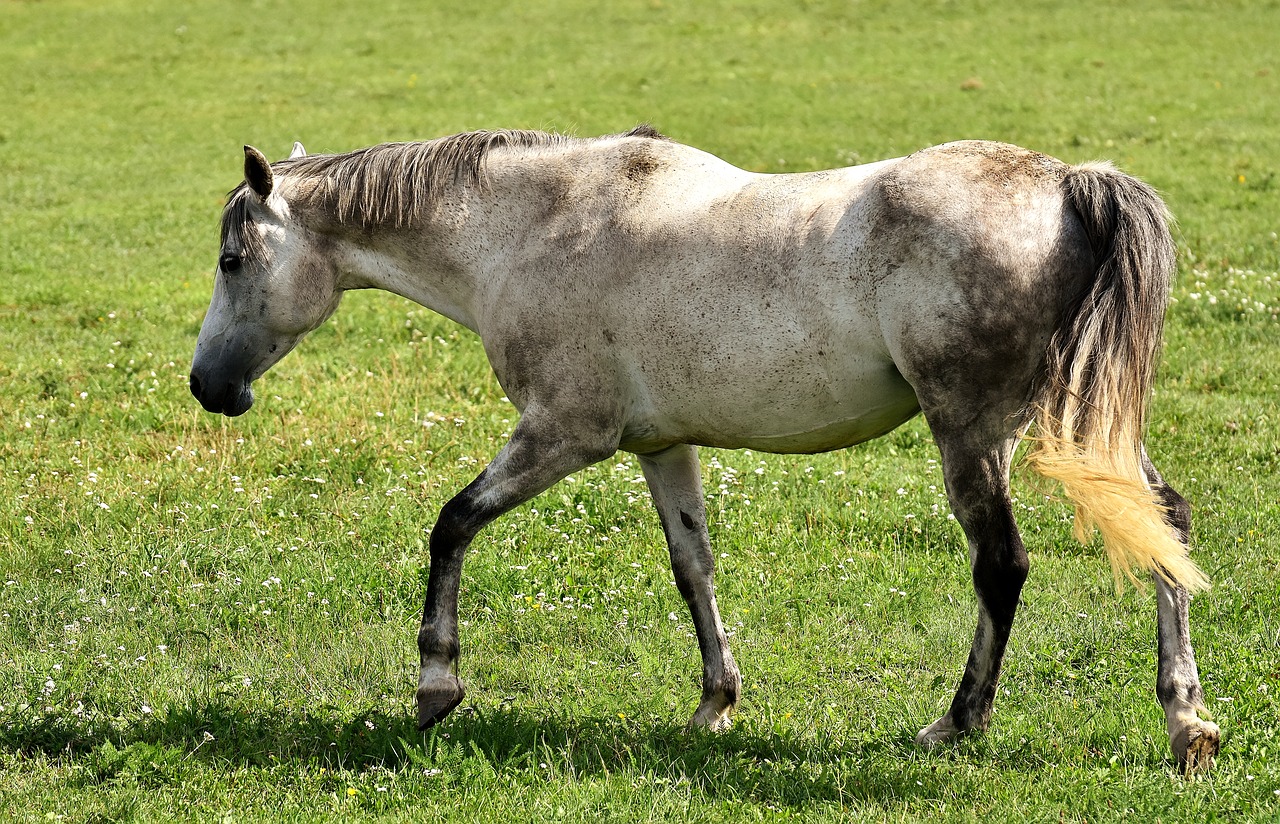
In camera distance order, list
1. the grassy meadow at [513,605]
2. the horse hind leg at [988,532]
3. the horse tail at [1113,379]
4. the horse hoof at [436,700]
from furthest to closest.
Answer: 1. the horse hoof at [436,700]
2. the grassy meadow at [513,605]
3. the horse hind leg at [988,532]
4. the horse tail at [1113,379]

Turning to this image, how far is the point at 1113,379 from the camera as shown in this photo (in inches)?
174

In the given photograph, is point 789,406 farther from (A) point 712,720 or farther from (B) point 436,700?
(B) point 436,700

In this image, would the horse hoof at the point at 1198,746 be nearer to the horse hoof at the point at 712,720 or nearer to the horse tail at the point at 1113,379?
the horse tail at the point at 1113,379

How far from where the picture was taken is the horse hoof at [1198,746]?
15.2 feet

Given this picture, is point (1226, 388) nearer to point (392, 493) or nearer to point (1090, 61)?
point (392, 493)

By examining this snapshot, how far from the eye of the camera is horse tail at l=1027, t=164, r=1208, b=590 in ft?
14.2

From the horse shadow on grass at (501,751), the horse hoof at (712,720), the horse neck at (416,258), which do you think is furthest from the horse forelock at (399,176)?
the horse hoof at (712,720)

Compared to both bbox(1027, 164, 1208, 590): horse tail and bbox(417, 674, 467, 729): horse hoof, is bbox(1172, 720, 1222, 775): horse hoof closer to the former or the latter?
bbox(1027, 164, 1208, 590): horse tail

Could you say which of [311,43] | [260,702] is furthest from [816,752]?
[311,43]

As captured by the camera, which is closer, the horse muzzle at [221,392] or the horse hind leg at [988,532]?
the horse hind leg at [988,532]

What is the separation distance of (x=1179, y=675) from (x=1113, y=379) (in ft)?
4.01

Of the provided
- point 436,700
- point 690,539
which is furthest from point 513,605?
point 436,700

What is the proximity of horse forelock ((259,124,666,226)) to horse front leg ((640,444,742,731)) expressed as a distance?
1.44 metres

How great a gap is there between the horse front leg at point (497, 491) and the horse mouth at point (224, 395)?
127 centimetres
